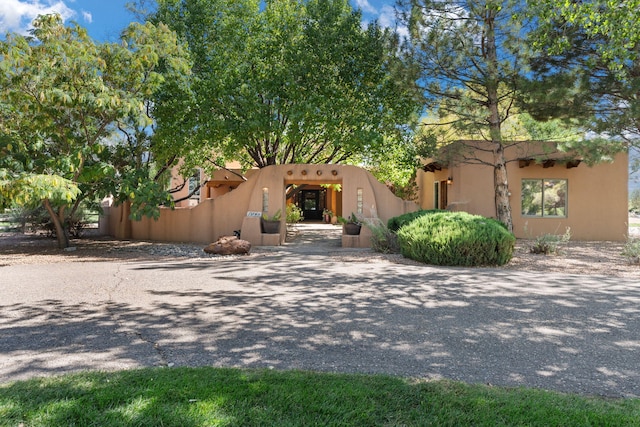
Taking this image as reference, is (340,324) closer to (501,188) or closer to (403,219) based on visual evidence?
(403,219)

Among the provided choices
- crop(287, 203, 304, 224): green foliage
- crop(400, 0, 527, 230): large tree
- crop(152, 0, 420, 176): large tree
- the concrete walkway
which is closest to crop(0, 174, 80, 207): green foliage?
the concrete walkway

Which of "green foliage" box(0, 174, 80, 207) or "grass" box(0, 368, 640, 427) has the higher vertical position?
"green foliage" box(0, 174, 80, 207)

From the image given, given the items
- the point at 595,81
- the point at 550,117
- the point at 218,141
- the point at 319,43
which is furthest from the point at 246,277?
the point at 595,81

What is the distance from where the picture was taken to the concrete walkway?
3299 millimetres

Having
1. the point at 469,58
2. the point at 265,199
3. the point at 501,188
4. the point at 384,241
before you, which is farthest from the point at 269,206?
the point at 469,58

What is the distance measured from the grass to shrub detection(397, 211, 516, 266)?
581 centimetres

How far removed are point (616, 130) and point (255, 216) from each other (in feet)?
34.7

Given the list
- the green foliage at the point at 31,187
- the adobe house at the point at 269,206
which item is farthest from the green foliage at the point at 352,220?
the green foliage at the point at 31,187

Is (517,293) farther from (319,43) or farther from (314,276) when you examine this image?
(319,43)

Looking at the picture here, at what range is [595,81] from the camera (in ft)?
38.4

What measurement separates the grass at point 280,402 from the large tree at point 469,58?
1056cm

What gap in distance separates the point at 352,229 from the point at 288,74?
5192 mm

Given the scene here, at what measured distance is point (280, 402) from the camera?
2.58 metres

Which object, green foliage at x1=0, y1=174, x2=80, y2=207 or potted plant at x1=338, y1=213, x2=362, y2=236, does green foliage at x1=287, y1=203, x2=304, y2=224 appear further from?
green foliage at x1=0, y1=174, x2=80, y2=207
